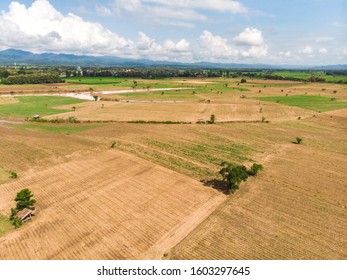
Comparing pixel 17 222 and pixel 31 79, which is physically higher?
pixel 31 79

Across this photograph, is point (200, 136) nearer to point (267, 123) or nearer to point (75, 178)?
point (267, 123)

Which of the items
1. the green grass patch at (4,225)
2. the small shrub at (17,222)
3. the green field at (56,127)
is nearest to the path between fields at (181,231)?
the small shrub at (17,222)

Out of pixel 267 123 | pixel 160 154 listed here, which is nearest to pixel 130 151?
pixel 160 154

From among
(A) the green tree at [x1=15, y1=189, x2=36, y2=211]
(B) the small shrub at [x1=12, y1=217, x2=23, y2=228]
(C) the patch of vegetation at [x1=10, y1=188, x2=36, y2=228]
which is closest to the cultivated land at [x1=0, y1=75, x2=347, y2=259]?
(B) the small shrub at [x1=12, y1=217, x2=23, y2=228]

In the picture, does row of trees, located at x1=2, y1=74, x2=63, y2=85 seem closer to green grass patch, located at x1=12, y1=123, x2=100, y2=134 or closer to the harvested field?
green grass patch, located at x1=12, y1=123, x2=100, y2=134

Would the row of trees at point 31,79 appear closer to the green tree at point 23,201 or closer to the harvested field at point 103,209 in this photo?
the harvested field at point 103,209

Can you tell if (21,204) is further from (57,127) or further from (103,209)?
(57,127)

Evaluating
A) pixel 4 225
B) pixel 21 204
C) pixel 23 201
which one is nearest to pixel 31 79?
pixel 23 201
